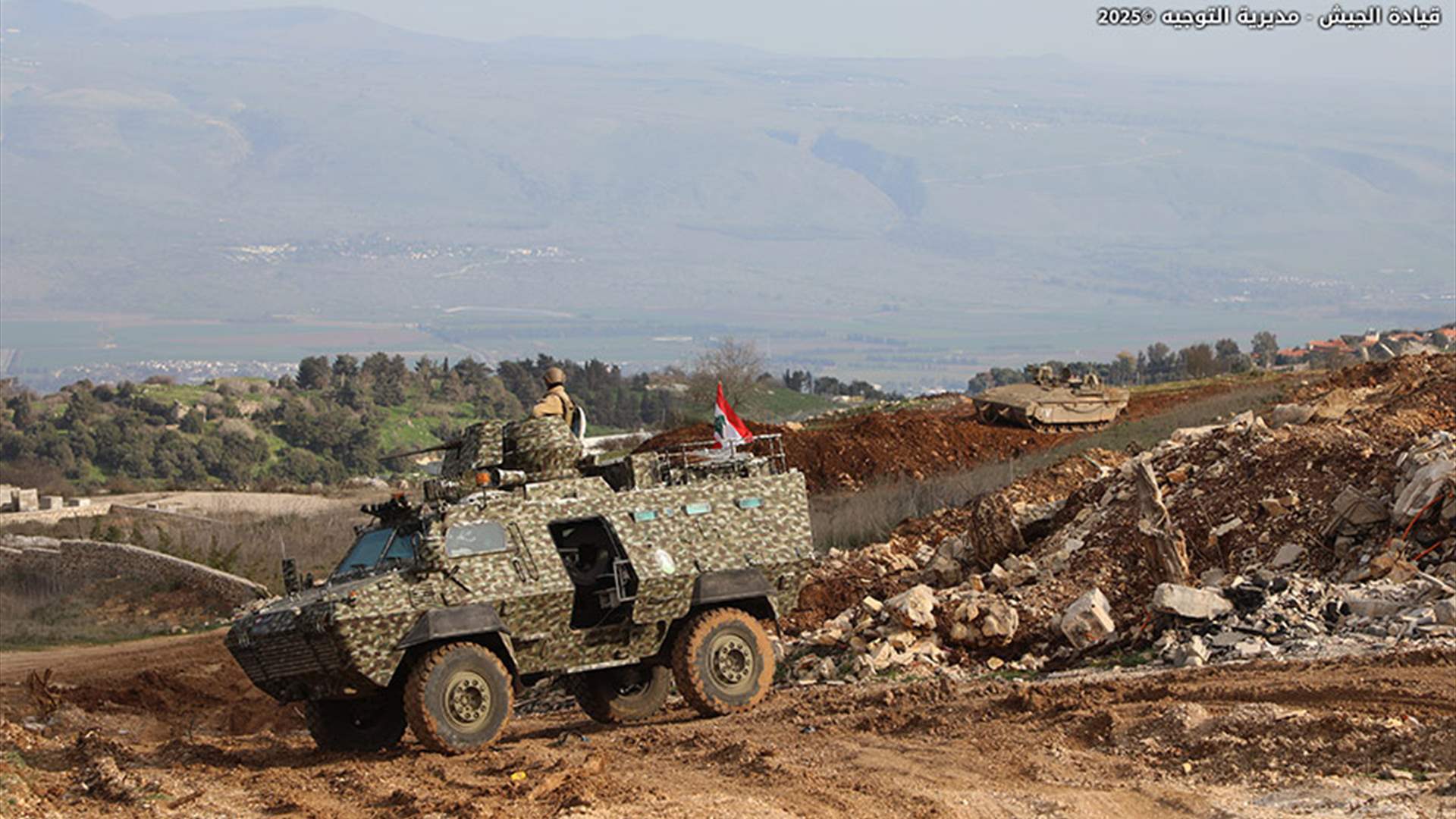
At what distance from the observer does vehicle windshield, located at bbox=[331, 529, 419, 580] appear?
16.5 m

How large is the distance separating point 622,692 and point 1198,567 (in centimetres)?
726

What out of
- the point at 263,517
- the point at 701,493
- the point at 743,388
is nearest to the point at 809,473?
the point at 263,517

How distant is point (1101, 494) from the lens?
25.0 m

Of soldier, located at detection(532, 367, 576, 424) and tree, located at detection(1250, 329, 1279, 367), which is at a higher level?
soldier, located at detection(532, 367, 576, 424)

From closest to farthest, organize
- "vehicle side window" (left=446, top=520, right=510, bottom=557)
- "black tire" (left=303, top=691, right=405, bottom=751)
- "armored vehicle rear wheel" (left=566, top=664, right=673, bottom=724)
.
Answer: "vehicle side window" (left=446, top=520, right=510, bottom=557) < "black tire" (left=303, top=691, right=405, bottom=751) < "armored vehicle rear wheel" (left=566, top=664, right=673, bottom=724)

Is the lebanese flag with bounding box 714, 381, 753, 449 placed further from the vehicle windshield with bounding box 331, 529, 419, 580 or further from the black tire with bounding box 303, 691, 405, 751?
the black tire with bounding box 303, 691, 405, 751

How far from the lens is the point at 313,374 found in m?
94.7

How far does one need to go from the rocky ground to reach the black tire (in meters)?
0.24

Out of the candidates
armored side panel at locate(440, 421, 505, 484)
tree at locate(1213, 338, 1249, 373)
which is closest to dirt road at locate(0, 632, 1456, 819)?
armored side panel at locate(440, 421, 505, 484)

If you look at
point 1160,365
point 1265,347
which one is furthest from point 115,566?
point 1265,347

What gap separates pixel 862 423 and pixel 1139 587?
74.2 ft

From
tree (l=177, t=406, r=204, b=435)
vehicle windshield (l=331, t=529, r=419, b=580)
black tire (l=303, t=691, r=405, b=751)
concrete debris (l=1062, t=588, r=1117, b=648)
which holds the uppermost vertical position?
vehicle windshield (l=331, t=529, r=419, b=580)

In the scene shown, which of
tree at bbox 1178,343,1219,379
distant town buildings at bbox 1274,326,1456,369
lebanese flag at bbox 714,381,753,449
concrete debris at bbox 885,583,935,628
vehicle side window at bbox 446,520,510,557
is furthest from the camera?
tree at bbox 1178,343,1219,379

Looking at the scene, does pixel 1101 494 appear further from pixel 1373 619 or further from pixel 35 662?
pixel 35 662
